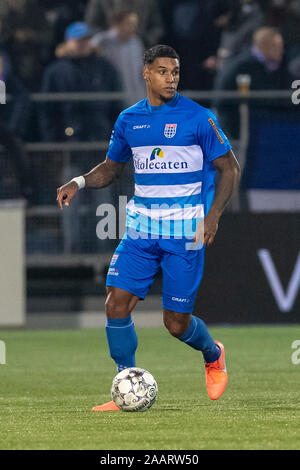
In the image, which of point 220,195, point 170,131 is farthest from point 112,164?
point 220,195

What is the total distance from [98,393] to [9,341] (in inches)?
175

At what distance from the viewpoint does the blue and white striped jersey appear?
7.89m

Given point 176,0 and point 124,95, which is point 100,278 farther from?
point 176,0

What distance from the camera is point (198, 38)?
15289 mm

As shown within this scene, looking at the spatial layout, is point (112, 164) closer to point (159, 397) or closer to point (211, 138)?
point (211, 138)

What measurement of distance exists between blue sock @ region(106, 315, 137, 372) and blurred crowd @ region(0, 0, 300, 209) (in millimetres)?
6254

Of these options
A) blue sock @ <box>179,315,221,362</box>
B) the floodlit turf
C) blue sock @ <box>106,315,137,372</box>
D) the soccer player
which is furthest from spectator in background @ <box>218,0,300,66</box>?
blue sock @ <box>106,315,137,372</box>

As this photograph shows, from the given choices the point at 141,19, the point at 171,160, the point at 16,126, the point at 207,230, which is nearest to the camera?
the point at 207,230

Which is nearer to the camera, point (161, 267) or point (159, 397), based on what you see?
point (161, 267)

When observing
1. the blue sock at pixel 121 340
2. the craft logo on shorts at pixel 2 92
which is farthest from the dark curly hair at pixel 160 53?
the craft logo on shorts at pixel 2 92

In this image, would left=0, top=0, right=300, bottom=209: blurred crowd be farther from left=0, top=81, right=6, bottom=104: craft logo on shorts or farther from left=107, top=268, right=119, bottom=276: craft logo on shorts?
left=107, top=268, right=119, bottom=276: craft logo on shorts

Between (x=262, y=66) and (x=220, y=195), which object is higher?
(x=220, y=195)

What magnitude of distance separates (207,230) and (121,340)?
976 millimetres

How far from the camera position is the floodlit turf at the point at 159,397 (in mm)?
6184
